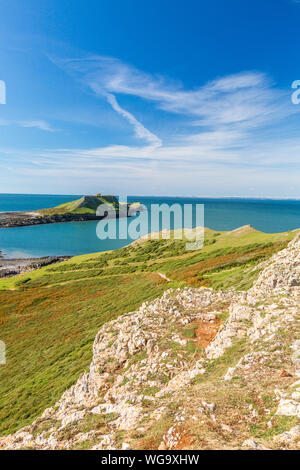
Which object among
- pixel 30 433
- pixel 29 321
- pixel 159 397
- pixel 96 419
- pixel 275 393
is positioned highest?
pixel 275 393

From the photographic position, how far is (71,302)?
37.2 metres

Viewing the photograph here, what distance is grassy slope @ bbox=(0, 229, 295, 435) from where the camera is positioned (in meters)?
16.7

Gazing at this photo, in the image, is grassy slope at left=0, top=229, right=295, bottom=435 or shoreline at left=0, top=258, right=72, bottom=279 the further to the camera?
shoreline at left=0, top=258, right=72, bottom=279

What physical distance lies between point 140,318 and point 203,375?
7052 millimetres

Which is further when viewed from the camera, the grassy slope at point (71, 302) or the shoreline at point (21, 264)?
the shoreline at point (21, 264)

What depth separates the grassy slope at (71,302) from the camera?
54.7 ft

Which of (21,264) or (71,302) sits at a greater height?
(71,302)

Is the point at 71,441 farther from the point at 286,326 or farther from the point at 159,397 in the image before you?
the point at 286,326

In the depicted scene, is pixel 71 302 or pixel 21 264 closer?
pixel 71 302

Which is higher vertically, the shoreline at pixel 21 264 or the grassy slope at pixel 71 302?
the grassy slope at pixel 71 302

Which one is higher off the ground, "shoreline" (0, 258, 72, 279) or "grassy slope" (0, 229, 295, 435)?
"grassy slope" (0, 229, 295, 435)

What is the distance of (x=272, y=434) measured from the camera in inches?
220

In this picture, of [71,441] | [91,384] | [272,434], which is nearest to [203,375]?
[272,434]
